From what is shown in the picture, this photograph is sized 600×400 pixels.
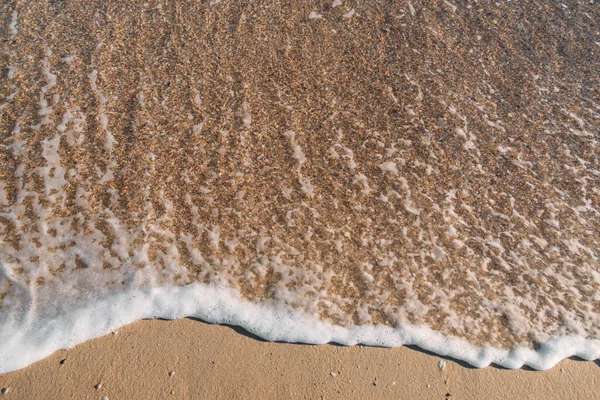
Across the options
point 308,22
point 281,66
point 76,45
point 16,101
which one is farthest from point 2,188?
point 308,22

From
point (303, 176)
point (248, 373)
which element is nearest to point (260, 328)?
point (248, 373)

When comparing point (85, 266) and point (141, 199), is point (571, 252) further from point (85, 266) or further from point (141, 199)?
point (85, 266)

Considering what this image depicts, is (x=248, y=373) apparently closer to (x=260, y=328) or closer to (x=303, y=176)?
(x=260, y=328)

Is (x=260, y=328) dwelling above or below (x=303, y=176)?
below

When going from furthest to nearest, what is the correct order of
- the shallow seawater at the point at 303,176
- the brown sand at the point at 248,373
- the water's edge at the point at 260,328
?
the shallow seawater at the point at 303,176, the water's edge at the point at 260,328, the brown sand at the point at 248,373

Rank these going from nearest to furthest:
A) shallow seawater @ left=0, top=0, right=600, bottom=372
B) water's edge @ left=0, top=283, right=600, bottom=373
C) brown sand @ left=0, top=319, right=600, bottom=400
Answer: brown sand @ left=0, top=319, right=600, bottom=400
water's edge @ left=0, top=283, right=600, bottom=373
shallow seawater @ left=0, top=0, right=600, bottom=372
